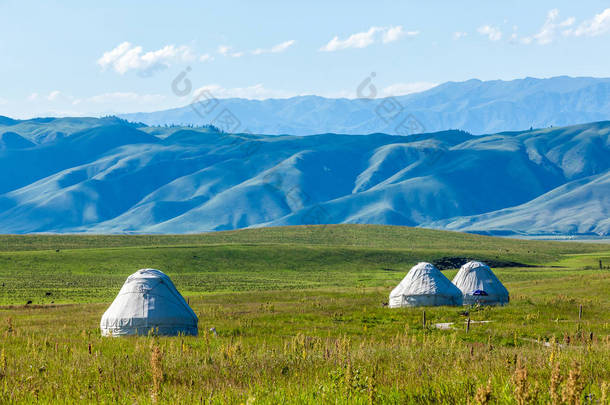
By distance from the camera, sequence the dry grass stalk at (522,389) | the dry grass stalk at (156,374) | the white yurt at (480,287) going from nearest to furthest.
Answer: the dry grass stalk at (522,389) → the dry grass stalk at (156,374) → the white yurt at (480,287)

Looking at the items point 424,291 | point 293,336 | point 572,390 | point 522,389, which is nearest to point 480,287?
point 424,291

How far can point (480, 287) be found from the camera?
46531 millimetres

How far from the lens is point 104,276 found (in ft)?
269

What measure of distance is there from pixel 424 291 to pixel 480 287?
449 cm

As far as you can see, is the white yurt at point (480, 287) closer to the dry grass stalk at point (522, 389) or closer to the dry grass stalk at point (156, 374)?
the dry grass stalk at point (156, 374)

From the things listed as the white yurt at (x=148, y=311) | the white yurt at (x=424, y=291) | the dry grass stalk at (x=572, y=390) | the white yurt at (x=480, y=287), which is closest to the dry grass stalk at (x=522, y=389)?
the dry grass stalk at (x=572, y=390)

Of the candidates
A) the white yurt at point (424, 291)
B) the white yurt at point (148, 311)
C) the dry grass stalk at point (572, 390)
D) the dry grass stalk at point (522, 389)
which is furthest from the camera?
the white yurt at point (424, 291)

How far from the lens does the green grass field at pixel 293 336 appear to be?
10.1 m

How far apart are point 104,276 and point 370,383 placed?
77.1m

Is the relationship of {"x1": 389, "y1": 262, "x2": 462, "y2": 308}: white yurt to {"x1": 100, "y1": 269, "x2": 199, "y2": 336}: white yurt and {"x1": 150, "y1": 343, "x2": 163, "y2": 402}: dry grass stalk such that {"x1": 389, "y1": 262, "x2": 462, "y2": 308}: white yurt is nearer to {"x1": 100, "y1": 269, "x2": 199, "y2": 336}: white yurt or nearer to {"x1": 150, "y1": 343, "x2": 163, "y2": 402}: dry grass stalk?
{"x1": 100, "y1": 269, "x2": 199, "y2": 336}: white yurt

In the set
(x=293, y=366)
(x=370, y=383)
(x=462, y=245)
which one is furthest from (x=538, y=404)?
(x=462, y=245)

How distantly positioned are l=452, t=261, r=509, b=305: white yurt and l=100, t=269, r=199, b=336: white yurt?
76.3 feet

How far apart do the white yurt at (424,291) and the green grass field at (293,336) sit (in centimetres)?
212

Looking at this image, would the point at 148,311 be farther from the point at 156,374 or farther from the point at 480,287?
the point at 480,287
